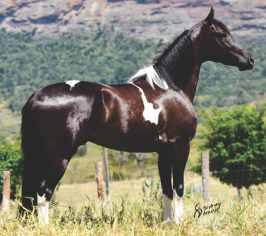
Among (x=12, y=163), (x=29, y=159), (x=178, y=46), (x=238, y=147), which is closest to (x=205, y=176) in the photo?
(x=178, y=46)

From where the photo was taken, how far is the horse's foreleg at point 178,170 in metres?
7.27

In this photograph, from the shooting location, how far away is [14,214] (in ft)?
23.4

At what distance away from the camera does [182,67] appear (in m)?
7.82

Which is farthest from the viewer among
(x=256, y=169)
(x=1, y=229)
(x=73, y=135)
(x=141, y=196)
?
(x=256, y=169)

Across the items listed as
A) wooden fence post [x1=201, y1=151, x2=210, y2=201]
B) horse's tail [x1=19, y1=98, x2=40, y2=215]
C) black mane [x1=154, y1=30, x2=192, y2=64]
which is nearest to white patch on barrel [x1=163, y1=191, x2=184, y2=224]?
horse's tail [x1=19, y1=98, x2=40, y2=215]

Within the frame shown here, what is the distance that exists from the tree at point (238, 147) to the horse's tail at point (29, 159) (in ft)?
95.7

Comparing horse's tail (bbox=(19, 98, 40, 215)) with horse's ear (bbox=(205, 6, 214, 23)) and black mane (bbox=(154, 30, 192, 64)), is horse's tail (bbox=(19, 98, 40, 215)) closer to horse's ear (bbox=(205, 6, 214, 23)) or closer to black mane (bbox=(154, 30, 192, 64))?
black mane (bbox=(154, 30, 192, 64))

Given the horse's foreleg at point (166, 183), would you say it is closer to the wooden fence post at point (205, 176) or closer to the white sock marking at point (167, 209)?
the white sock marking at point (167, 209)

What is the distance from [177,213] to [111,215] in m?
0.85

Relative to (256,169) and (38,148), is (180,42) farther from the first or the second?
(256,169)

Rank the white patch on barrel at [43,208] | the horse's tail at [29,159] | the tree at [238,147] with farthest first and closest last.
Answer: the tree at [238,147] → the horse's tail at [29,159] → the white patch on barrel at [43,208]

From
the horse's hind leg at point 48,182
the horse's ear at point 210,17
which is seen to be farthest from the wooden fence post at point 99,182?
the horse's ear at point 210,17

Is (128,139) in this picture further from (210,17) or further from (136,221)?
(210,17)

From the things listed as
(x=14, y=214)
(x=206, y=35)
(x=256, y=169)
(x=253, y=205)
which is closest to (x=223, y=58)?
(x=206, y=35)
